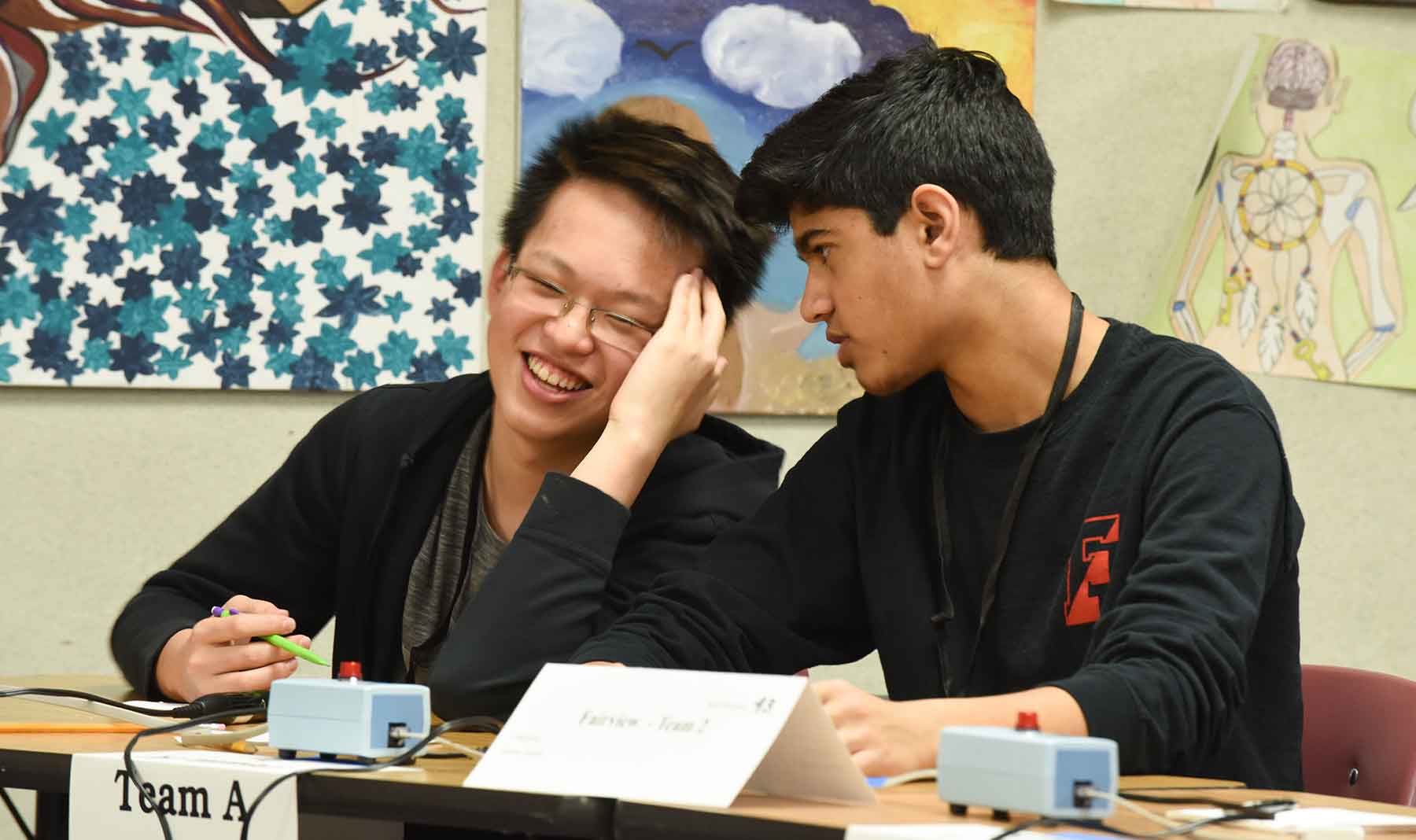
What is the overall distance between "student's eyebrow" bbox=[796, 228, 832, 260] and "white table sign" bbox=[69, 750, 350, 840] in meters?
0.74

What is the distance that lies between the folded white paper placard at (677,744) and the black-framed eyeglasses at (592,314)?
74cm

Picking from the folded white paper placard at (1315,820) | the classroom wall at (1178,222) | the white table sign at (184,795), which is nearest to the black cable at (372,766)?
the white table sign at (184,795)

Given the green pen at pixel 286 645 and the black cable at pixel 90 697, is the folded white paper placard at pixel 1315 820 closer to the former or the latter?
the green pen at pixel 286 645

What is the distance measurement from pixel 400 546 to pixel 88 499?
3.16ft

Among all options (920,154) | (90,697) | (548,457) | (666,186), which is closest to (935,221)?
(920,154)

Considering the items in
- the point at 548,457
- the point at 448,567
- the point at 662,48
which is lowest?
the point at 448,567

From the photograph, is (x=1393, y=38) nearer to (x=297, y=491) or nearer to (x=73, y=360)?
(x=297, y=491)

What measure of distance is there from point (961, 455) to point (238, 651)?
718 millimetres

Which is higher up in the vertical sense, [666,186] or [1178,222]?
[1178,222]

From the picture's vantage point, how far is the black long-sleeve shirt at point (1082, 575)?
1.14 m

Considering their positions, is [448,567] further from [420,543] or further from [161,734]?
[161,734]

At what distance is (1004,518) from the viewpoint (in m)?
1.45

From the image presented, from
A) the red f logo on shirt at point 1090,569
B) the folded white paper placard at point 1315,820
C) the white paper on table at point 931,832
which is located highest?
the red f logo on shirt at point 1090,569

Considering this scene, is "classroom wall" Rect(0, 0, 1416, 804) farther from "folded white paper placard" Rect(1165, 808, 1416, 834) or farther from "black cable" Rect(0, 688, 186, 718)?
"folded white paper placard" Rect(1165, 808, 1416, 834)
